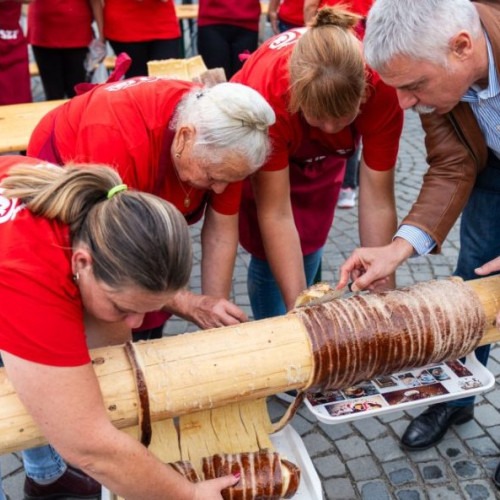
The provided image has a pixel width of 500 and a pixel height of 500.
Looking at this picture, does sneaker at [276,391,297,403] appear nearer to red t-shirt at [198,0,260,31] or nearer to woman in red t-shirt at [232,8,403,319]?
woman in red t-shirt at [232,8,403,319]

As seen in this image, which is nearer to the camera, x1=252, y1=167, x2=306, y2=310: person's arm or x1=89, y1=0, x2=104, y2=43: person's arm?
x1=252, y1=167, x2=306, y2=310: person's arm

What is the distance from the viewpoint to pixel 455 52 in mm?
1901

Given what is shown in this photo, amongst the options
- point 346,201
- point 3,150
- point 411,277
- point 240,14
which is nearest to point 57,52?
point 240,14

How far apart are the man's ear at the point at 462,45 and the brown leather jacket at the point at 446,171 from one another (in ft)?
1.23

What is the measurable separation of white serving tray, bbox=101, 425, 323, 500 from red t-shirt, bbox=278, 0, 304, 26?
4.16 m

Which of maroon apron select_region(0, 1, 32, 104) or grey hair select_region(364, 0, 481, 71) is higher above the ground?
grey hair select_region(364, 0, 481, 71)

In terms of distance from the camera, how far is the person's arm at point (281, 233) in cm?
245

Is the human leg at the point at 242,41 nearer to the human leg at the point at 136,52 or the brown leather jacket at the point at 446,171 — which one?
the human leg at the point at 136,52

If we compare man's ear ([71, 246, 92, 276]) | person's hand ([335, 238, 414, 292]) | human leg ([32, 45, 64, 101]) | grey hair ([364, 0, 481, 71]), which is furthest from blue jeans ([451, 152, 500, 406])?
human leg ([32, 45, 64, 101])

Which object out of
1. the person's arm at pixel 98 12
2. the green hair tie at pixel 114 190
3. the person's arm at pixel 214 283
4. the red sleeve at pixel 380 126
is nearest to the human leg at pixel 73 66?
the person's arm at pixel 98 12

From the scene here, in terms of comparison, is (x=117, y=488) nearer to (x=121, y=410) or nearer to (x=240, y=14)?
(x=121, y=410)

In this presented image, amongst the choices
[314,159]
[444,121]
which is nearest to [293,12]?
[314,159]

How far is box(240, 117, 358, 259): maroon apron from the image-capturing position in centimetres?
274

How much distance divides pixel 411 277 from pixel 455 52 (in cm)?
268
